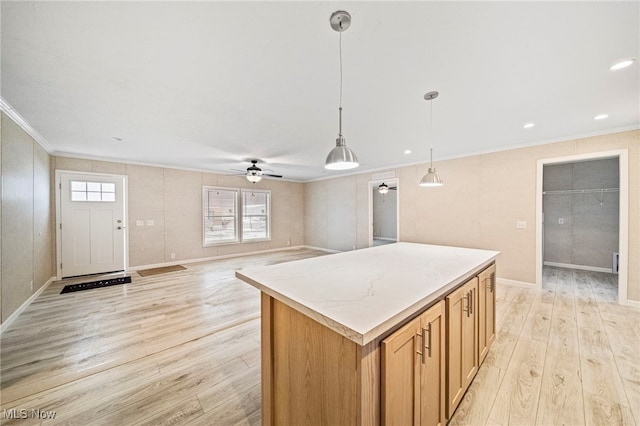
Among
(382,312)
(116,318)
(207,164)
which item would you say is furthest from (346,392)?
(207,164)

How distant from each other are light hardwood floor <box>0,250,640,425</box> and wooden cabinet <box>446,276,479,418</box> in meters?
0.16

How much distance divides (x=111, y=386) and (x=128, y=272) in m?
4.41

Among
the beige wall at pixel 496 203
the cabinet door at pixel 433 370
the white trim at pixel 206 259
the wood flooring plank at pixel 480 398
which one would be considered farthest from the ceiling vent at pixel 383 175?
the cabinet door at pixel 433 370

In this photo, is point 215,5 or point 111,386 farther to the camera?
point 111,386

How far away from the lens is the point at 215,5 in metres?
1.37

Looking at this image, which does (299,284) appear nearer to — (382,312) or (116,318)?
(382,312)

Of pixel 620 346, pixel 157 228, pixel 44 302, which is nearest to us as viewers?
pixel 620 346

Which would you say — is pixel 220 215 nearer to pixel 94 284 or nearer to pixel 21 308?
pixel 94 284

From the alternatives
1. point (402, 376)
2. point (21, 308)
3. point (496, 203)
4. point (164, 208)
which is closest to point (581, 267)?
point (496, 203)

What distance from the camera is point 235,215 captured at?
725 cm

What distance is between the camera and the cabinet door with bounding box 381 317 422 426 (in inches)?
38.2

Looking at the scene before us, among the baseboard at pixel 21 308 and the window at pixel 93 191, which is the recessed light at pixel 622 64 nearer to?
the baseboard at pixel 21 308

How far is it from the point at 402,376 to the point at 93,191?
6.82m

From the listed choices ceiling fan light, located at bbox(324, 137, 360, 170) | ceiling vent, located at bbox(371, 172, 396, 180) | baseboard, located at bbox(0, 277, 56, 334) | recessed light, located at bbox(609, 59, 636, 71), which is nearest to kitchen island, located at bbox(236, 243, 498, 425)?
ceiling fan light, located at bbox(324, 137, 360, 170)
